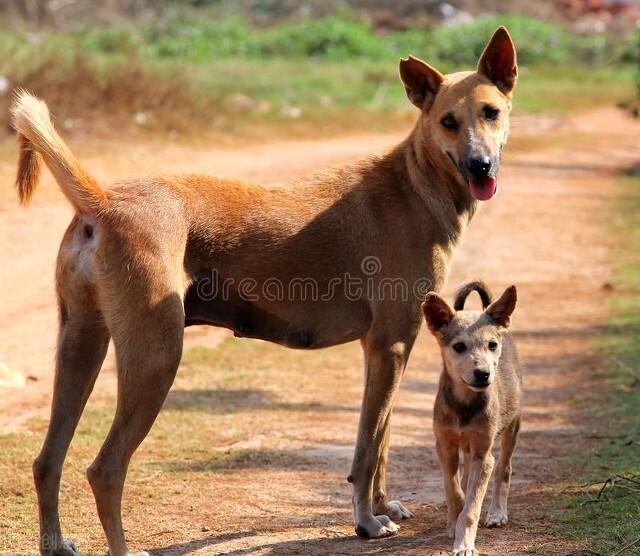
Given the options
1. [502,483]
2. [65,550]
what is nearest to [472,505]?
[502,483]

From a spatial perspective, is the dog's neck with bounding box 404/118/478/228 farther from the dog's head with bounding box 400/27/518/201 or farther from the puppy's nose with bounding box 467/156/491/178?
the puppy's nose with bounding box 467/156/491/178

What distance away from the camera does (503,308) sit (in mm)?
5984

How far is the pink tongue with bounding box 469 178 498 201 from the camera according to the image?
599cm

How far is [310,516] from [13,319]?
5.28 m

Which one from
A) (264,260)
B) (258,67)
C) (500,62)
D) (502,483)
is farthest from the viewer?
(258,67)

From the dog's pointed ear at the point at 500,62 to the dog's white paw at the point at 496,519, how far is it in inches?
87.1

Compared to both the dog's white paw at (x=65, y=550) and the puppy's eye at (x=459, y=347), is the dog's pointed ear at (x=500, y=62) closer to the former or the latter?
the puppy's eye at (x=459, y=347)

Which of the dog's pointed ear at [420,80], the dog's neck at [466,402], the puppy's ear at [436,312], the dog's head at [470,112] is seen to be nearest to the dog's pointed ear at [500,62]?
the dog's head at [470,112]

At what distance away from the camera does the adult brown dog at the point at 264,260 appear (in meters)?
5.37

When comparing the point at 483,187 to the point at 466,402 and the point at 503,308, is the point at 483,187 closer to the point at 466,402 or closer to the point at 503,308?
the point at 503,308

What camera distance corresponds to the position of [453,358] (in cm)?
587

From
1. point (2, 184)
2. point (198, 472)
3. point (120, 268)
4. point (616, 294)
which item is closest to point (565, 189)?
point (616, 294)

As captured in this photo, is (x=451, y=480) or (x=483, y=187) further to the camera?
(x=483, y=187)

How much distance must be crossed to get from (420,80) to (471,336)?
4.75 feet
